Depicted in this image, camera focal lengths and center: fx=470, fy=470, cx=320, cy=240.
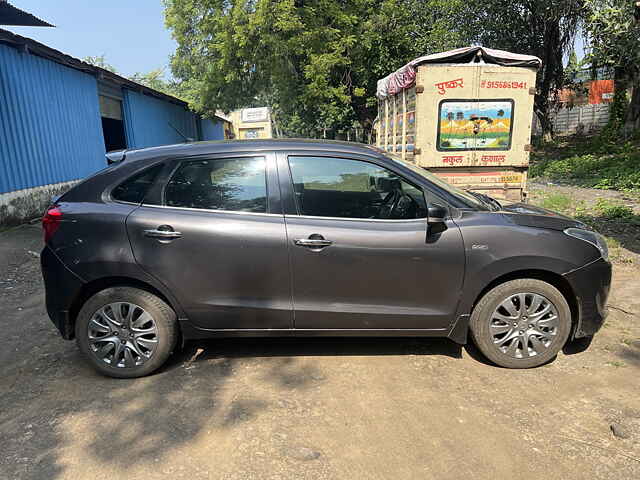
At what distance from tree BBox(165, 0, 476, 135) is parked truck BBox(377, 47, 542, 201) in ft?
34.1

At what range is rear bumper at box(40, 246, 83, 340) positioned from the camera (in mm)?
3336

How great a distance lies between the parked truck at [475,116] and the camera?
695 cm

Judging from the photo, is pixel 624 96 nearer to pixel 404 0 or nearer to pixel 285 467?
pixel 404 0

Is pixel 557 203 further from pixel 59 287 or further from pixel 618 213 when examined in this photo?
pixel 59 287

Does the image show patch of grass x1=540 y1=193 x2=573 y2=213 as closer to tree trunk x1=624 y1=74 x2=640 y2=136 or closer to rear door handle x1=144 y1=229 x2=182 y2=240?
tree trunk x1=624 y1=74 x2=640 y2=136

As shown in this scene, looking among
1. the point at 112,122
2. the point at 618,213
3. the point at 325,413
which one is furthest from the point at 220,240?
the point at 112,122

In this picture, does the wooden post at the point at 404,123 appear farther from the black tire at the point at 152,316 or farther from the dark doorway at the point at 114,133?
the dark doorway at the point at 114,133

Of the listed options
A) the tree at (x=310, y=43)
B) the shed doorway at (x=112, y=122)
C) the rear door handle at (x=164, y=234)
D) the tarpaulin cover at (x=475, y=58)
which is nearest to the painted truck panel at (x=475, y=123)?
the tarpaulin cover at (x=475, y=58)

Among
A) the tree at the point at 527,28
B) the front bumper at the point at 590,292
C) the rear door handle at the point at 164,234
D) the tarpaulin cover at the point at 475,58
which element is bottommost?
the front bumper at the point at 590,292

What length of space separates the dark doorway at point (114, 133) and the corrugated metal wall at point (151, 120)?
1.33 feet

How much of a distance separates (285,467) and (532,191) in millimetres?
12084

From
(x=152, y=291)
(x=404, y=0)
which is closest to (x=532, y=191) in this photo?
(x=404, y=0)

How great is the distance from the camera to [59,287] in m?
3.36

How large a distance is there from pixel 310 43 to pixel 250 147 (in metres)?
14.8
